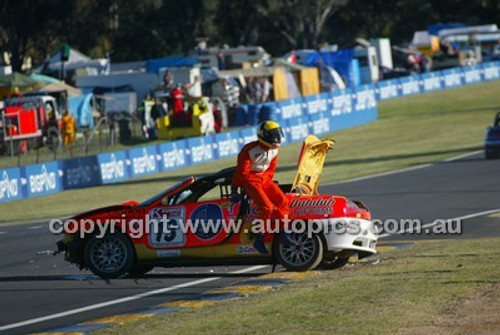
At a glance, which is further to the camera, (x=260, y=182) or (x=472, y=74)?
(x=472, y=74)

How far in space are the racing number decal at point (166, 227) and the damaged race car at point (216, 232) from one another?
13 mm

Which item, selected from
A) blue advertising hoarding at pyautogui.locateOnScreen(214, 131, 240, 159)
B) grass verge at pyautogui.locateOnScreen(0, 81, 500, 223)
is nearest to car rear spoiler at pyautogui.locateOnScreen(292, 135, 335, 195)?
grass verge at pyautogui.locateOnScreen(0, 81, 500, 223)

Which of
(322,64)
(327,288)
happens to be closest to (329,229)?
(327,288)

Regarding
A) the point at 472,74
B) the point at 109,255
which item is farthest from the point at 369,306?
the point at 472,74

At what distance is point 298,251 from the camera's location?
45.5ft

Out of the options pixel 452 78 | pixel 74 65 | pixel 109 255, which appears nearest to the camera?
pixel 109 255

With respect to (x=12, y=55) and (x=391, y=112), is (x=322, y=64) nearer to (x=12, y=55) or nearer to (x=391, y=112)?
(x=391, y=112)

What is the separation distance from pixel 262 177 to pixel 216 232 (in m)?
0.96

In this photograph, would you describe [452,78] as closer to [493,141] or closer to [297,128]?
[297,128]

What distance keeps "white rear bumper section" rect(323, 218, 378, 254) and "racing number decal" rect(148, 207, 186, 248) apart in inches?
75.2

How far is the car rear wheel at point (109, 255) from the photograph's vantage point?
14.7 metres

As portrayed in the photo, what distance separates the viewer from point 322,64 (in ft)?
207

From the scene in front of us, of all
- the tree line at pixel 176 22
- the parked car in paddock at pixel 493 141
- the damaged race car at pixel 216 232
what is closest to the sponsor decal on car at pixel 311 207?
the damaged race car at pixel 216 232

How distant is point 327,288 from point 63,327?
9.58 ft
